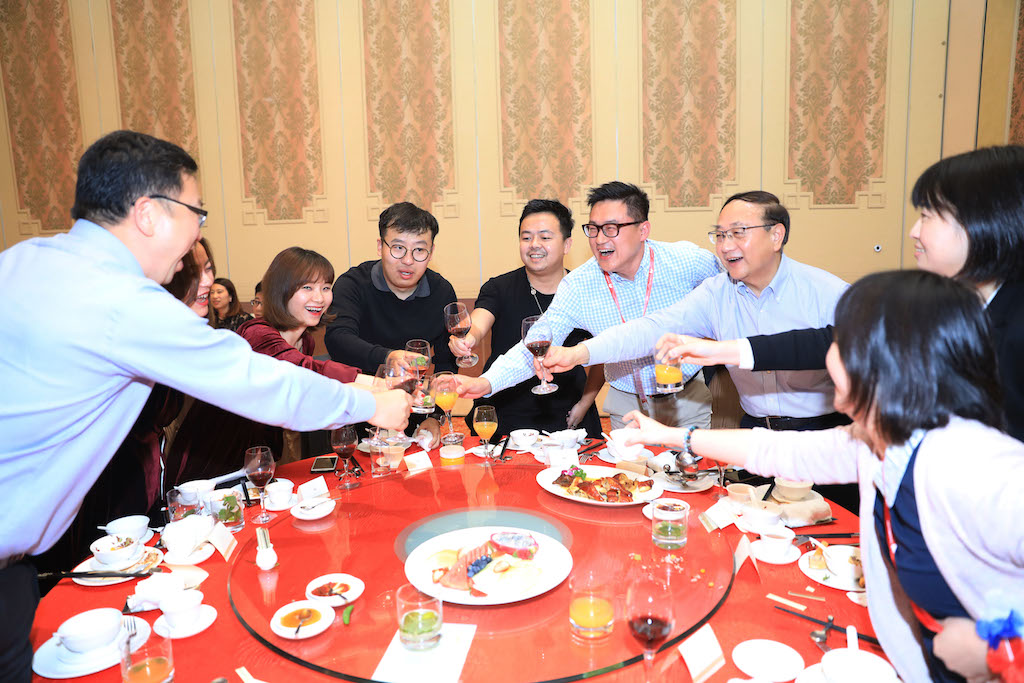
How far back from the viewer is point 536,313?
12.1 feet

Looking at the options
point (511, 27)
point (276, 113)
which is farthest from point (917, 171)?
point (276, 113)

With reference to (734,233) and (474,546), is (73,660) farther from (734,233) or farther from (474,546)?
(734,233)

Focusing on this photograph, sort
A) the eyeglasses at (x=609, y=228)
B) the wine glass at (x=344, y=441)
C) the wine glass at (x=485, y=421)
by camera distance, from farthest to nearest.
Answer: the eyeglasses at (x=609, y=228) < the wine glass at (x=485, y=421) < the wine glass at (x=344, y=441)

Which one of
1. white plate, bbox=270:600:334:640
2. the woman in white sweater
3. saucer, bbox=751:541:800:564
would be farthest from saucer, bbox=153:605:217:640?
the woman in white sweater

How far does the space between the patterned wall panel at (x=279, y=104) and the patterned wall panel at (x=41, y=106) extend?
73.1 inches

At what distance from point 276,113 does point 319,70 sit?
61 cm

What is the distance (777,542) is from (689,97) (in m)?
5.29

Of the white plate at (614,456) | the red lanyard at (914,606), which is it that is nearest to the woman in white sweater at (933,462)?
the red lanyard at (914,606)

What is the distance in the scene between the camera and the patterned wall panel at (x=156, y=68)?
20.8 ft

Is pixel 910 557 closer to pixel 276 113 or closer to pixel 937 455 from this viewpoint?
pixel 937 455

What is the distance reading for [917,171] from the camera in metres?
5.80

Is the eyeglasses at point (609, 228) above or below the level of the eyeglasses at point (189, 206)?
below

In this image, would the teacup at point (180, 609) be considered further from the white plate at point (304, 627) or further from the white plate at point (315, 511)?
the white plate at point (315, 511)

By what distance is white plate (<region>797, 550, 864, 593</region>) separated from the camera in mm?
1447
